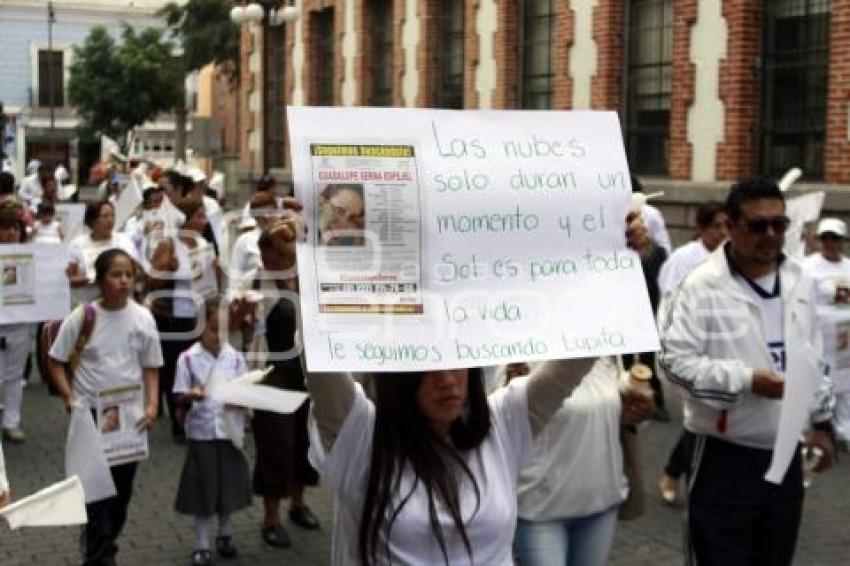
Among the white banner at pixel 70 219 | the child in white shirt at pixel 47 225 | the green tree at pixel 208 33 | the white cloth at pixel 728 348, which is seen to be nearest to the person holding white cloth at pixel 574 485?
the white cloth at pixel 728 348

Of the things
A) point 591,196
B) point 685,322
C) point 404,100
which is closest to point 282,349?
point 685,322

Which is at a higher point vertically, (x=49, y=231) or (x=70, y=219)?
(x=70, y=219)

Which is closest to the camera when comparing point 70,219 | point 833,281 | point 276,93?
point 833,281

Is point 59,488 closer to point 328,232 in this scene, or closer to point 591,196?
point 328,232

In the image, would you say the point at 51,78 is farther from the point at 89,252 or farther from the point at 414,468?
the point at 414,468

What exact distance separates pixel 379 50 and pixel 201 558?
58.7 ft

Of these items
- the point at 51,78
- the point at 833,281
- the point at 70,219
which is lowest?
the point at 833,281

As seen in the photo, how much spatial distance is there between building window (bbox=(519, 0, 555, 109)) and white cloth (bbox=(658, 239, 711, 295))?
8.81 metres

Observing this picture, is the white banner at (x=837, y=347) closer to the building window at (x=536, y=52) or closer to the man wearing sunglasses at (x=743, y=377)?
the man wearing sunglasses at (x=743, y=377)

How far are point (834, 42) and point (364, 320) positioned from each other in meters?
11.4

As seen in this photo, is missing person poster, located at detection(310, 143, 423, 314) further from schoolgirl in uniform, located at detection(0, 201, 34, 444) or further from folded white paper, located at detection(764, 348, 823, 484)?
schoolgirl in uniform, located at detection(0, 201, 34, 444)

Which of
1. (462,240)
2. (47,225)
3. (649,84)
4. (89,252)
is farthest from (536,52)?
(462,240)

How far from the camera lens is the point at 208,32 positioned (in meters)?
34.8

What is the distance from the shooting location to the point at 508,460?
3412 mm
